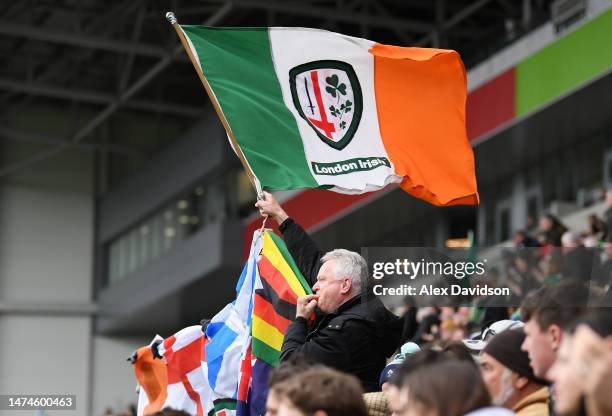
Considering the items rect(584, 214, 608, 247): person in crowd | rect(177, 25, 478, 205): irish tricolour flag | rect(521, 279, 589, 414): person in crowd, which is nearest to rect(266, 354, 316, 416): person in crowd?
rect(521, 279, 589, 414): person in crowd

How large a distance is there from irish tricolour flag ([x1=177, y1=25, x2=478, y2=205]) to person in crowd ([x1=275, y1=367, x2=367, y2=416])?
373 cm

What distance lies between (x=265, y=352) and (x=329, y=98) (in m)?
2.32

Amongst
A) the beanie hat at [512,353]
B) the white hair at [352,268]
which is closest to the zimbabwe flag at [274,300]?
the white hair at [352,268]

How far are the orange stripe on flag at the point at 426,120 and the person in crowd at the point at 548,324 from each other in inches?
137

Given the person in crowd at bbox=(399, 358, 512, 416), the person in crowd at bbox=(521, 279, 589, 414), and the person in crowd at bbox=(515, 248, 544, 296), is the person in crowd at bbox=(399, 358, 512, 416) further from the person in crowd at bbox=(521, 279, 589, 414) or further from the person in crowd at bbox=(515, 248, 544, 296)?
the person in crowd at bbox=(515, 248, 544, 296)

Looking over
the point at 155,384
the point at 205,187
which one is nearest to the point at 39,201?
the point at 205,187

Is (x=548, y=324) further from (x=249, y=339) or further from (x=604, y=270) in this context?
(x=249, y=339)

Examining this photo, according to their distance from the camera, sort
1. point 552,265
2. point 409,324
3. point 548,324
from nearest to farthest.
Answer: point 548,324, point 552,265, point 409,324

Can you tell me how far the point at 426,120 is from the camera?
911 cm

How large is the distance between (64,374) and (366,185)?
33086mm

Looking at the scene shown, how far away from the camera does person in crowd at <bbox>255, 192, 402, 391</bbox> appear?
665 centimetres

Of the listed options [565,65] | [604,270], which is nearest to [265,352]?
[604,270]

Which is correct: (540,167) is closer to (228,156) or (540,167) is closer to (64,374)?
(228,156)

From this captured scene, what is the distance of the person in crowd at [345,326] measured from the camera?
21.8 ft
